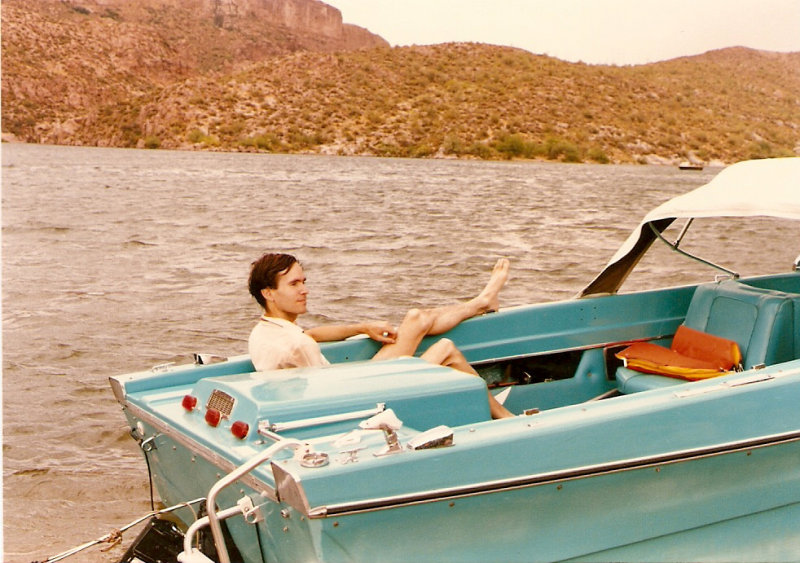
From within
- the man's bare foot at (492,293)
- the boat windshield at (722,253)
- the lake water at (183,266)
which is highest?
the man's bare foot at (492,293)

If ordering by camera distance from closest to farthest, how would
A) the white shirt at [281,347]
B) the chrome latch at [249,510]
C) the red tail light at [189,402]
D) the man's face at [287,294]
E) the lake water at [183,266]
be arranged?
the chrome latch at [249,510], the red tail light at [189,402], the white shirt at [281,347], the man's face at [287,294], the lake water at [183,266]

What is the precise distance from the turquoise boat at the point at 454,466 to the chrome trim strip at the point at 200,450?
11mm

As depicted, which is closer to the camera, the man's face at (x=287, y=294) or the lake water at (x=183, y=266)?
the man's face at (x=287, y=294)

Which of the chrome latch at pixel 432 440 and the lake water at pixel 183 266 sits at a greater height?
the chrome latch at pixel 432 440

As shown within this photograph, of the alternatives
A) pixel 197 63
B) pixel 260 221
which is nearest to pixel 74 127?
pixel 197 63

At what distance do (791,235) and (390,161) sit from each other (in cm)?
3112

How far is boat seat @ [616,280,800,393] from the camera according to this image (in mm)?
4863

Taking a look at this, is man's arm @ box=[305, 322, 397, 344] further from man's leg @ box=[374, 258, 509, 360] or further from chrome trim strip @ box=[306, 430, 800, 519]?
chrome trim strip @ box=[306, 430, 800, 519]

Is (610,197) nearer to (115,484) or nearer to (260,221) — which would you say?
(260,221)

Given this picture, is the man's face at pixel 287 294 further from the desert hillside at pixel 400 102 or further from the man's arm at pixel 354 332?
the desert hillside at pixel 400 102

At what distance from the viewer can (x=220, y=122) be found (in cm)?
6197

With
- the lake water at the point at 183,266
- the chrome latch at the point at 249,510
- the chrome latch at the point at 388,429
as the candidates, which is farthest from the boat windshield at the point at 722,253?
the chrome latch at the point at 249,510

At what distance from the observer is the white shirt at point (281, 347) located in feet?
13.1

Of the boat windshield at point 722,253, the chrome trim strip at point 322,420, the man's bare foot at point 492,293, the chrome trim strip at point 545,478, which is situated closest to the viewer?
the chrome trim strip at point 545,478
